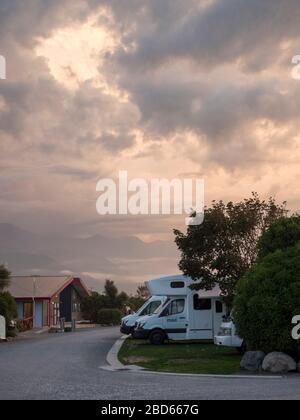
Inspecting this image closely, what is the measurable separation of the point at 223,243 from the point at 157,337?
5883 millimetres

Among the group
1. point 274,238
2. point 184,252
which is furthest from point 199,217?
point 274,238

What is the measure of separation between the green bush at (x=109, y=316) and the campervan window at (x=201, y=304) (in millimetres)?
42899

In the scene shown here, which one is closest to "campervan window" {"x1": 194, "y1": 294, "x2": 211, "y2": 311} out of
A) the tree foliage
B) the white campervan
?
the white campervan

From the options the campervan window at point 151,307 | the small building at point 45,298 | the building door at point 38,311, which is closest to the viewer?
the campervan window at point 151,307

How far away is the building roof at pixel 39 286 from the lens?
6856 centimetres

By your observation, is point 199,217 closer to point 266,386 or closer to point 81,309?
point 266,386

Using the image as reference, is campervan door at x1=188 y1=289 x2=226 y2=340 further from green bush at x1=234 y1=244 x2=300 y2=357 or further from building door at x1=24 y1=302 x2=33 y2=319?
building door at x1=24 y1=302 x2=33 y2=319

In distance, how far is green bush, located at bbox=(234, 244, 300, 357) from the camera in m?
21.5

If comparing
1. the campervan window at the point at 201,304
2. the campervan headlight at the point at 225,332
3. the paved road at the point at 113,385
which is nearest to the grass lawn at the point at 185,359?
the campervan headlight at the point at 225,332

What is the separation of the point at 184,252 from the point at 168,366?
15529 millimetres

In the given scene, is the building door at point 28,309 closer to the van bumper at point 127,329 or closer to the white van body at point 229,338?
the van bumper at point 127,329

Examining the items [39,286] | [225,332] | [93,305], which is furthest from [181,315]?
[93,305]

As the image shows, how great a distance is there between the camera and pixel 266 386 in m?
15.7

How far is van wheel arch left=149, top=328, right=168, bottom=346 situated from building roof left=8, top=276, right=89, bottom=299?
1361 inches
